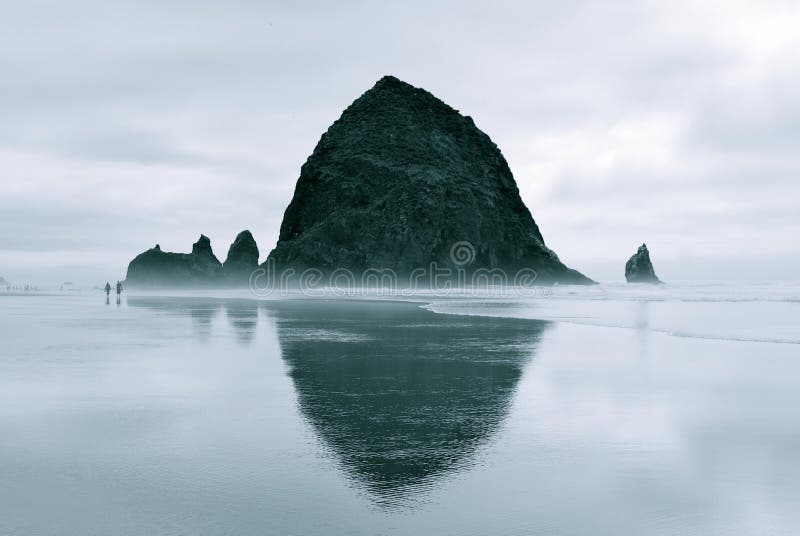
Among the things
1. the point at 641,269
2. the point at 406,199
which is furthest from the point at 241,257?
the point at 641,269

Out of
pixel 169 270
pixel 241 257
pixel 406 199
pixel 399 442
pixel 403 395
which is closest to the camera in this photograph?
pixel 399 442

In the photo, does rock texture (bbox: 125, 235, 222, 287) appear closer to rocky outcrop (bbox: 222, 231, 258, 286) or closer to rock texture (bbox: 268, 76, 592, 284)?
rocky outcrop (bbox: 222, 231, 258, 286)

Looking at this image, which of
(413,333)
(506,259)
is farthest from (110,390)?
(506,259)

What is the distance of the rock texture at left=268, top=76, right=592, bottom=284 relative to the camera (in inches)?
4510

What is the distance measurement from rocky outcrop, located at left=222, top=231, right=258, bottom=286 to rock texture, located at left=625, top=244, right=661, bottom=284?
3276 inches

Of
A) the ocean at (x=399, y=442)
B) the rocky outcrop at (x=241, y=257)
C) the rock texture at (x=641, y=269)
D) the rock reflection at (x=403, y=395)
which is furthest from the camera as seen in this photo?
the rocky outcrop at (x=241, y=257)

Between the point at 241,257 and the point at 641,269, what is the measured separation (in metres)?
90.4

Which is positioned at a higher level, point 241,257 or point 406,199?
point 406,199

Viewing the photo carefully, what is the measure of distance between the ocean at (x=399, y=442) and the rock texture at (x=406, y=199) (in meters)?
97.1

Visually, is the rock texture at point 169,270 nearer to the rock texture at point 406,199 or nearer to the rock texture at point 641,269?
the rock texture at point 406,199

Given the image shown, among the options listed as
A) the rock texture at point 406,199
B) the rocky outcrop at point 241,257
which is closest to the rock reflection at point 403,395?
the rock texture at point 406,199

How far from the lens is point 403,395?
11.3m

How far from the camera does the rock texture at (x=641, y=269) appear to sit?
138 metres

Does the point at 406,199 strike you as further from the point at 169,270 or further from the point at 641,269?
the point at 169,270
